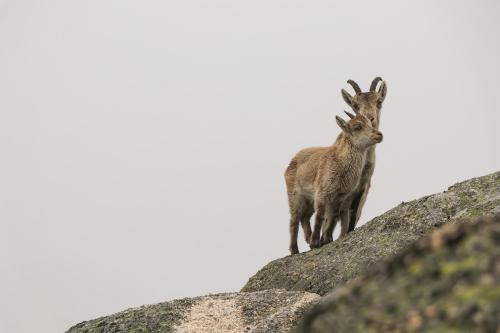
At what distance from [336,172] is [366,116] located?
1.42 m

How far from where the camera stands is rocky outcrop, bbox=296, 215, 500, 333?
280 cm

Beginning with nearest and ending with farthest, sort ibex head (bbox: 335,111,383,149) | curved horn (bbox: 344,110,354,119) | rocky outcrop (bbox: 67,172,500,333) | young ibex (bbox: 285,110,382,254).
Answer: rocky outcrop (bbox: 67,172,500,333), ibex head (bbox: 335,111,383,149), young ibex (bbox: 285,110,382,254), curved horn (bbox: 344,110,354,119)

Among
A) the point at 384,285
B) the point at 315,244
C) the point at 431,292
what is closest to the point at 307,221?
the point at 315,244

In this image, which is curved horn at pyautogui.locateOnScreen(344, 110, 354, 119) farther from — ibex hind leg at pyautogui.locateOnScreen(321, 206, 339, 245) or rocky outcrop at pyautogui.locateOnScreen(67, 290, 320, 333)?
rocky outcrop at pyautogui.locateOnScreen(67, 290, 320, 333)

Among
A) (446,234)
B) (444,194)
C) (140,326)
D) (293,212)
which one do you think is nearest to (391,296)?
(446,234)

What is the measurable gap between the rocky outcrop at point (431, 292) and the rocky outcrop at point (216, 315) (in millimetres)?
8775

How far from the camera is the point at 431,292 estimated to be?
3012mm

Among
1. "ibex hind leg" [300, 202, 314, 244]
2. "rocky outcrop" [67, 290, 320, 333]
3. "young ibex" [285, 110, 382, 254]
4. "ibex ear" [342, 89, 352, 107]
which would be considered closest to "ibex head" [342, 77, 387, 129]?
"ibex ear" [342, 89, 352, 107]

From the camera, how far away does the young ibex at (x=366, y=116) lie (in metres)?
17.0

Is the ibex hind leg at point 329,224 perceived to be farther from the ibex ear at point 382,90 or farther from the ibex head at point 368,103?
the ibex ear at point 382,90

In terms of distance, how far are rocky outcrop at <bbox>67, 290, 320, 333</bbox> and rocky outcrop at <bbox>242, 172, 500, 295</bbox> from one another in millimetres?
1230

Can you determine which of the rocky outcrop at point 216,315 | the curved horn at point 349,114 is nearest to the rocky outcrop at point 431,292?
the rocky outcrop at point 216,315

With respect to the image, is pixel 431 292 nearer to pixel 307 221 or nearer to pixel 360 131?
pixel 360 131

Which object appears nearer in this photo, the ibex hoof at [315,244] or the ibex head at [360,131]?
the ibex head at [360,131]
